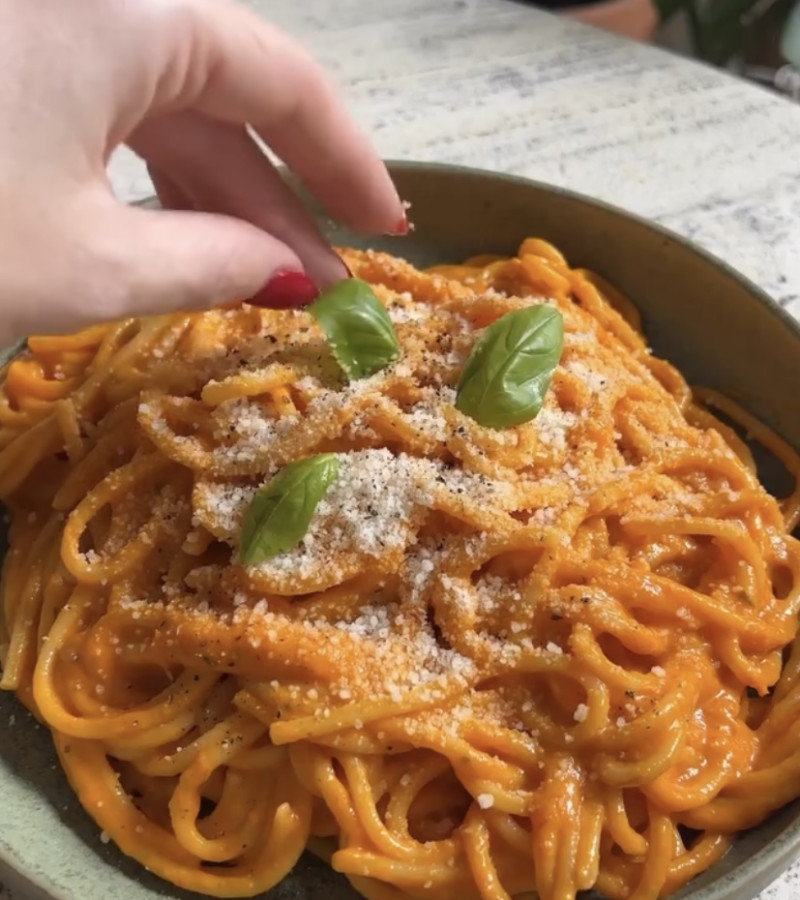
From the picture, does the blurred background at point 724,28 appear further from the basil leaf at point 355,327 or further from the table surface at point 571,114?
the basil leaf at point 355,327

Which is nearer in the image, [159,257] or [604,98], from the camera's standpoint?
[159,257]

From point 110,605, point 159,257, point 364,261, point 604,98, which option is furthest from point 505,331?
point 604,98

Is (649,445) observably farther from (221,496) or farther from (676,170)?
(676,170)

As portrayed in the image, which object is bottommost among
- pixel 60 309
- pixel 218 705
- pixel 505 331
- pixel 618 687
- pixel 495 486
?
pixel 218 705

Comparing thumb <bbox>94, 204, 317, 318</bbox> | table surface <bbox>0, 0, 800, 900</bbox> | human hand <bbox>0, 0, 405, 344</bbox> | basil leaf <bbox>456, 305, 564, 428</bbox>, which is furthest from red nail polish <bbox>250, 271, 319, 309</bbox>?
table surface <bbox>0, 0, 800, 900</bbox>

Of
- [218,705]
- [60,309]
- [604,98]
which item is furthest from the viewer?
[604,98]

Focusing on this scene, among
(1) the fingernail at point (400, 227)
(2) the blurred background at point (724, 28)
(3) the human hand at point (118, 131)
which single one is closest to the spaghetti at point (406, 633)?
(1) the fingernail at point (400, 227)
